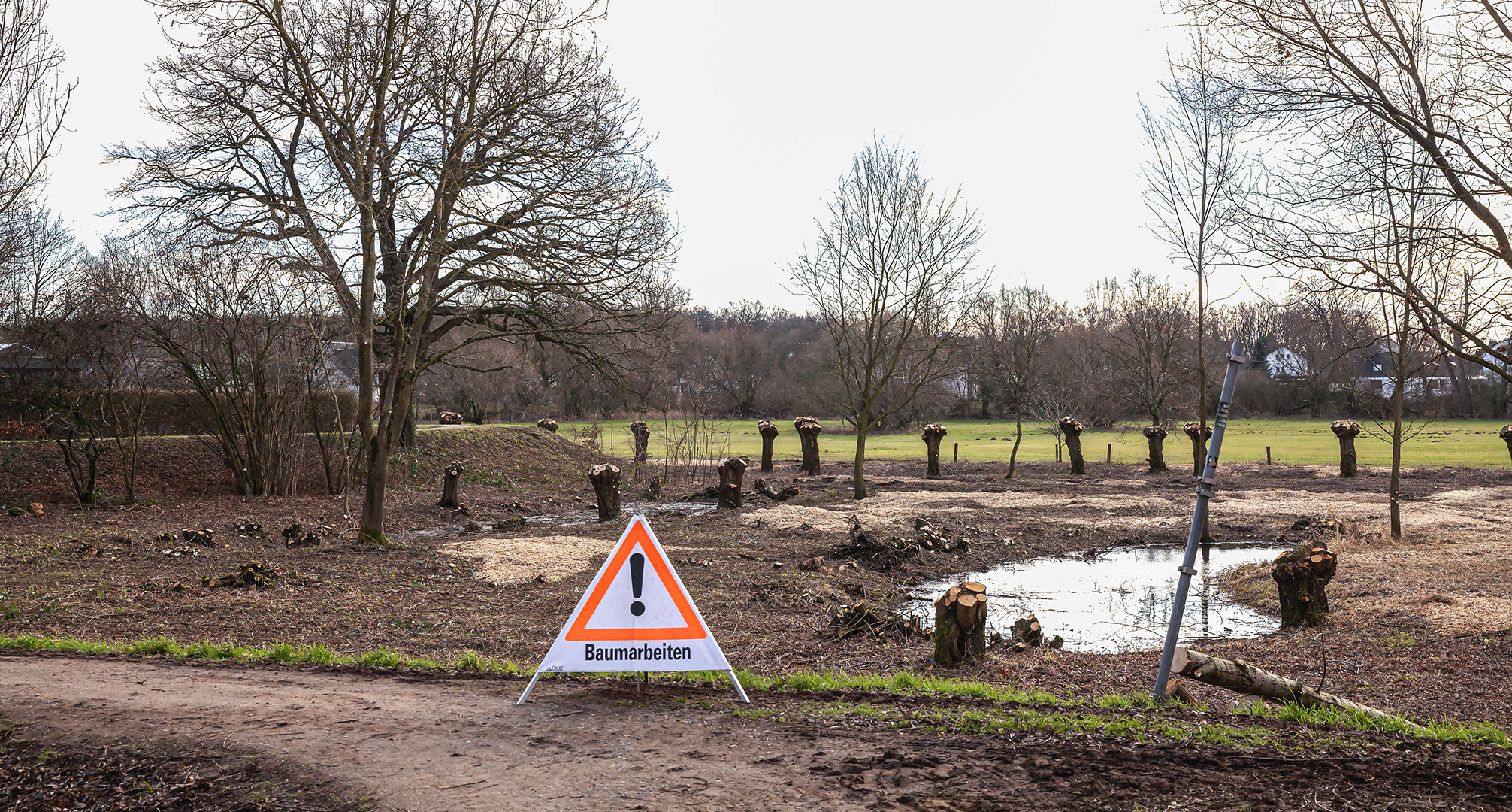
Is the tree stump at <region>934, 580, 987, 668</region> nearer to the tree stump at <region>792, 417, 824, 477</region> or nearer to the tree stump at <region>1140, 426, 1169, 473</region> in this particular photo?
the tree stump at <region>792, 417, 824, 477</region>

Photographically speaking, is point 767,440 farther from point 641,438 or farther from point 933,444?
point 641,438

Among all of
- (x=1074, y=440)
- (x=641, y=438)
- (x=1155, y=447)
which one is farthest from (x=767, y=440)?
(x=1155, y=447)

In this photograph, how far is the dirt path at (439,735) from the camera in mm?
4094

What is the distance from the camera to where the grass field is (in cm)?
3244

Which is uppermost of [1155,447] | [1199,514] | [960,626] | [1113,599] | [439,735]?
[1199,514]

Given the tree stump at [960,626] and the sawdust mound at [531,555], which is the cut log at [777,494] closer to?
the sawdust mound at [531,555]

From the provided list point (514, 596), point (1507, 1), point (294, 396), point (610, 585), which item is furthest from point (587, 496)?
point (1507, 1)

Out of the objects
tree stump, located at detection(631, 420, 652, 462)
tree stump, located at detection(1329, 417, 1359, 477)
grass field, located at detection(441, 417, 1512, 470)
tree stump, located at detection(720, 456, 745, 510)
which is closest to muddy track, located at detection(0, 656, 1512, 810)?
tree stump, located at detection(720, 456, 745, 510)

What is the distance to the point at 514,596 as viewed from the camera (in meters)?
9.88

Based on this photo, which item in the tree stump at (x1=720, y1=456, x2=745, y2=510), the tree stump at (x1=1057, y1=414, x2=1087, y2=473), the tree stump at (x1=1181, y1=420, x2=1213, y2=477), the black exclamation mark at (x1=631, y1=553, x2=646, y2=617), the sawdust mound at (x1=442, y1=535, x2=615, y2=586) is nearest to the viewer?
the black exclamation mark at (x1=631, y1=553, x2=646, y2=617)

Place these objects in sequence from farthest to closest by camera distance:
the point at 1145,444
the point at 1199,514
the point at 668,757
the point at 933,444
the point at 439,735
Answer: the point at 1145,444, the point at 933,444, the point at 1199,514, the point at 439,735, the point at 668,757

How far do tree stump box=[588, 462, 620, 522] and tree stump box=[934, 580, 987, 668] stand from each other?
10413mm

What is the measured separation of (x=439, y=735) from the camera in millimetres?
4883

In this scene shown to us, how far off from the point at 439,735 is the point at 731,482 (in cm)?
1365
